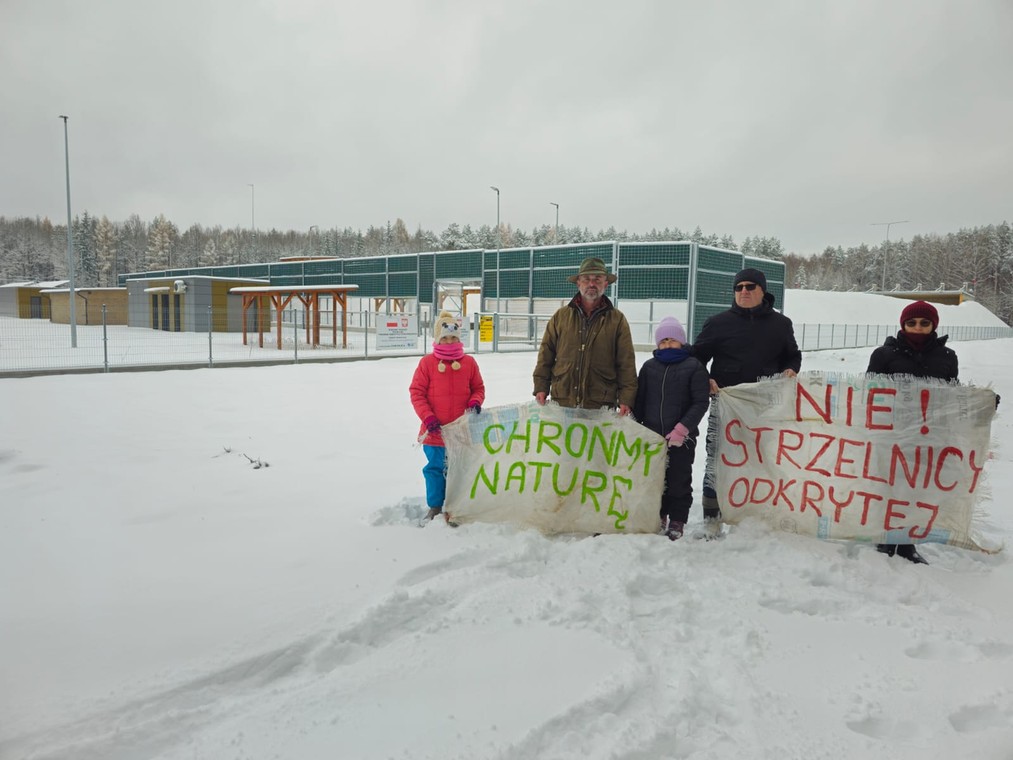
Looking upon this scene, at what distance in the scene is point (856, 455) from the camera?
4.21 meters

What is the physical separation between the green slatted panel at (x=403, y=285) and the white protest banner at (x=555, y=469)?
36.0 m

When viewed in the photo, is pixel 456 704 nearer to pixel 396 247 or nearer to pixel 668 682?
pixel 668 682

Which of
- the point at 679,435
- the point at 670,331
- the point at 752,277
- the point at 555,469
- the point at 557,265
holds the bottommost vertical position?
the point at 555,469

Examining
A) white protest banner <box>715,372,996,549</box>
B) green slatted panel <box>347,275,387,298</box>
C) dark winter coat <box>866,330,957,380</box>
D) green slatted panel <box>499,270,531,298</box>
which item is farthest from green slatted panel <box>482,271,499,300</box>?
dark winter coat <box>866,330,957,380</box>

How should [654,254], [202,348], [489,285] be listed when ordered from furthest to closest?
[489,285] < [654,254] < [202,348]

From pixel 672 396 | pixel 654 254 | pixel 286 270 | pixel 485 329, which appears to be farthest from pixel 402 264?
pixel 672 396

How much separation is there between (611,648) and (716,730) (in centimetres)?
63

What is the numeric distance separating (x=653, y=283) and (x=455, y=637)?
2693cm

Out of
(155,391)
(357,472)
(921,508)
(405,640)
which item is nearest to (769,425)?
(921,508)

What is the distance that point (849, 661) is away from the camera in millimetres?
2863

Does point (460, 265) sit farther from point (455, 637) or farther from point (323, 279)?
point (455, 637)

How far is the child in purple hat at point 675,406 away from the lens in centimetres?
427

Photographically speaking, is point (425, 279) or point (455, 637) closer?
point (455, 637)

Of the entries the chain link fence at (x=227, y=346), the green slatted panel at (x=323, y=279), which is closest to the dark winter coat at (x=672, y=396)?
the chain link fence at (x=227, y=346)
